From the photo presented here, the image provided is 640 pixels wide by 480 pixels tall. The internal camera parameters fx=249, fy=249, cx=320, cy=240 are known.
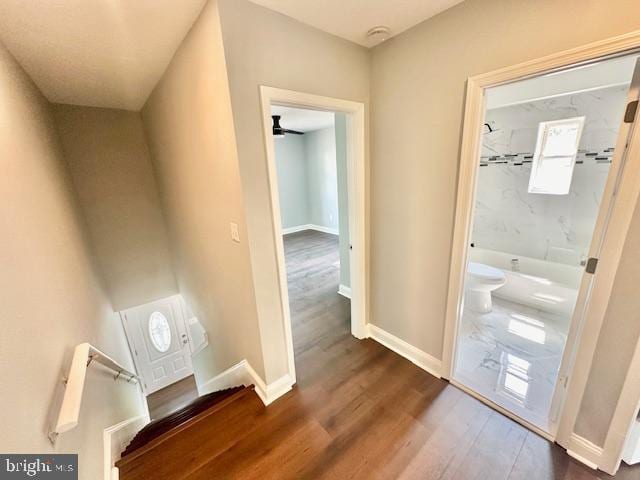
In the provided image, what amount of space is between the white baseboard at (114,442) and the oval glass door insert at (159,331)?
5.30ft

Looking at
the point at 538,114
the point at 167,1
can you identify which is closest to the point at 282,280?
the point at 167,1

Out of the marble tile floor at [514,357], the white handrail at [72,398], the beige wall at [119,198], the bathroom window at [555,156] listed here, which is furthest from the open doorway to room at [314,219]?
the bathroom window at [555,156]

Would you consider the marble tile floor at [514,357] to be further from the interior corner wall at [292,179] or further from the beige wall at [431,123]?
the interior corner wall at [292,179]

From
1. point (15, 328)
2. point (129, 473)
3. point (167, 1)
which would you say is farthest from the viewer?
point (129, 473)

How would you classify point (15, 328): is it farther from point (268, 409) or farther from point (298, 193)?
point (298, 193)

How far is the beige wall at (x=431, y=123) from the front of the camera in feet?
3.75

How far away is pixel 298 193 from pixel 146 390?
17.1 feet

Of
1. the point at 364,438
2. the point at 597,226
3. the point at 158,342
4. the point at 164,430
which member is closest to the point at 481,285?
the point at 597,226

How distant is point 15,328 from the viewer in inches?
36.0

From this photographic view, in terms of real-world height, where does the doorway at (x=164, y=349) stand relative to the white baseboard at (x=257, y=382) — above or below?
below

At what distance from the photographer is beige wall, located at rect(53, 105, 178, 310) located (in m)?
2.79

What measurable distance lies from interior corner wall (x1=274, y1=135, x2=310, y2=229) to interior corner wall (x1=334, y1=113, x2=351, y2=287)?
3.54 meters

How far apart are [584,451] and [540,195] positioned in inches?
105

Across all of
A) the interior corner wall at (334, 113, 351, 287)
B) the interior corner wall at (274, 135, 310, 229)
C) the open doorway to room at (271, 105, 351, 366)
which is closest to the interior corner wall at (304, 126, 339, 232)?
the open doorway to room at (271, 105, 351, 366)
